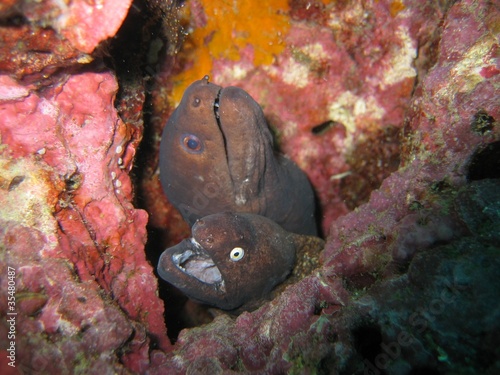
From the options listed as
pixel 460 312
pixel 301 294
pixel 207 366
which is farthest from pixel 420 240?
pixel 207 366

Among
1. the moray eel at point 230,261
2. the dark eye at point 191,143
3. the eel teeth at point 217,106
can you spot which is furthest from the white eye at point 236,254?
the eel teeth at point 217,106

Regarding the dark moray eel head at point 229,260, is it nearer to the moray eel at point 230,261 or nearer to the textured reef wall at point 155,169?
the moray eel at point 230,261

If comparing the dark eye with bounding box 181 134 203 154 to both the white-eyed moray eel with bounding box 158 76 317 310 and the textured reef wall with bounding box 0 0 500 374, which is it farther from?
the textured reef wall with bounding box 0 0 500 374

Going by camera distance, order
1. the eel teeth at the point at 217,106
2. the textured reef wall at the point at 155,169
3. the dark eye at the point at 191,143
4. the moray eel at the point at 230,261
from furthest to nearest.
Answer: the dark eye at the point at 191,143 < the eel teeth at the point at 217,106 < the moray eel at the point at 230,261 < the textured reef wall at the point at 155,169

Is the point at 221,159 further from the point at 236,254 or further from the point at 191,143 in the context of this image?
the point at 236,254

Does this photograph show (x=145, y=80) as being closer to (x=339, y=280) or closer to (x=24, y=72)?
(x=24, y=72)

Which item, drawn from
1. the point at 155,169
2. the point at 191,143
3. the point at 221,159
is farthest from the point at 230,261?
the point at 155,169
